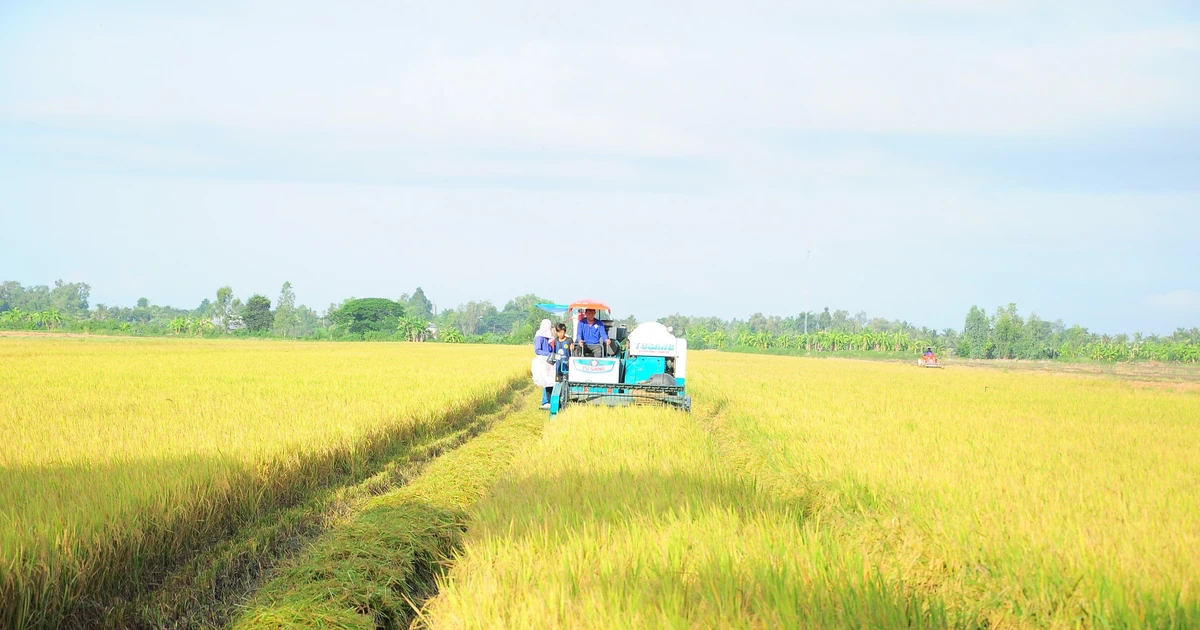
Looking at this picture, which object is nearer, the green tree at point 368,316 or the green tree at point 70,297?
the green tree at point 368,316

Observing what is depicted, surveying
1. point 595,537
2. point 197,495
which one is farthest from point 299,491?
point 595,537

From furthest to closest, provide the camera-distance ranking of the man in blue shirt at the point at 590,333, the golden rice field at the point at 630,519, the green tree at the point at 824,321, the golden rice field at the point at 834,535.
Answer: the green tree at the point at 824,321 → the man in blue shirt at the point at 590,333 → the golden rice field at the point at 630,519 → the golden rice field at the point at 834,535

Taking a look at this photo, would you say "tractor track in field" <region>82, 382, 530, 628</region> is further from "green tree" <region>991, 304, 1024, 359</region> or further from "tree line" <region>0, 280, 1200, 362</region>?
"green tree" <region>991, 304, 1024, 359</region>

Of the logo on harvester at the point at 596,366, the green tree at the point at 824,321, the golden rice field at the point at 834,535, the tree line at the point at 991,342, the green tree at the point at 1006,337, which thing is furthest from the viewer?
the green tree at the point at 824,321

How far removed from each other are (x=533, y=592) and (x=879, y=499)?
11.9 ft

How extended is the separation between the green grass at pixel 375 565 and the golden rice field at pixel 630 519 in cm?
2

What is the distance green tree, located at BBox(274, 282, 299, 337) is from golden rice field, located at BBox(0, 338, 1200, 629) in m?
118

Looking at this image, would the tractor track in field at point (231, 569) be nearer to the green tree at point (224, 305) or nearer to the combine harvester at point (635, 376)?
the combine harvester at point (635, 376)

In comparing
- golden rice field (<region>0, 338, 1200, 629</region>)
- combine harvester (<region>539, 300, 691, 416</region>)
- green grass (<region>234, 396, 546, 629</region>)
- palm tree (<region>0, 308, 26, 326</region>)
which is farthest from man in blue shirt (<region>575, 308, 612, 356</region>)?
palm tree (<region>0, 308, 26, 326</region>)

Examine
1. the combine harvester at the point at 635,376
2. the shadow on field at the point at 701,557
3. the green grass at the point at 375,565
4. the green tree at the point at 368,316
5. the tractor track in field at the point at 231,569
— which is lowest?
the tractor track in field at the point at 231,569

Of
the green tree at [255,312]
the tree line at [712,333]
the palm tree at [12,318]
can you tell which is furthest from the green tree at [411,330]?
the palm tree at [12,318]

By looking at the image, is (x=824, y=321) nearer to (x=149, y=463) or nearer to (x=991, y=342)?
(x=991, y=342)

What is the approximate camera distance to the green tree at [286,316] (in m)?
131

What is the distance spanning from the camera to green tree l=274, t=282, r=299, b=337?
131 m
